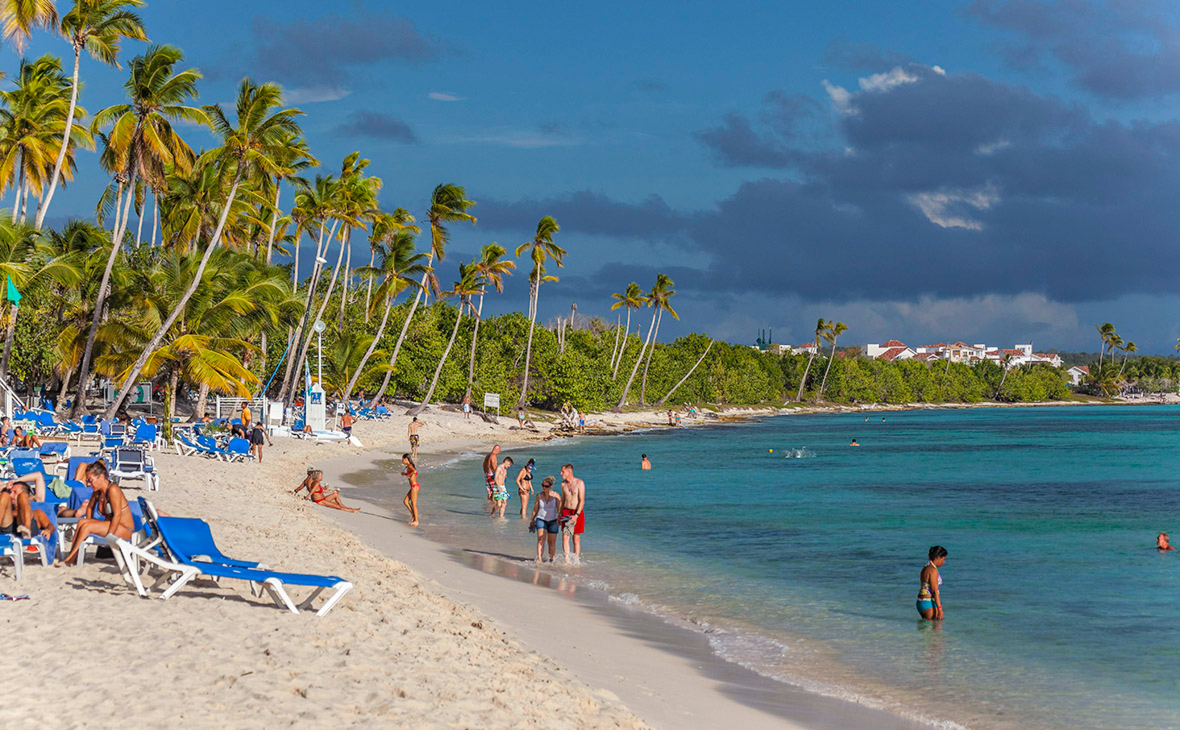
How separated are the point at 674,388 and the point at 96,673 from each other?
296 ft

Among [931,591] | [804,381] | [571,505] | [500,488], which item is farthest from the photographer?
[804,381]

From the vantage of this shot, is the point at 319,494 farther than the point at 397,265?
No

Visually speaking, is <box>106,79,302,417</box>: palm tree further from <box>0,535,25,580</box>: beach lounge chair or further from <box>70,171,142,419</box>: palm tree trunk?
<box>0,535,25,580</box>: beach lounge chair

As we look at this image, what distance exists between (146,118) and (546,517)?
20.1 metres

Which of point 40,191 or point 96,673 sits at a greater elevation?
point 40,191

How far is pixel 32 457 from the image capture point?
14.4m

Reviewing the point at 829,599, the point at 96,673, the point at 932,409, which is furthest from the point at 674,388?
the point at 96,673

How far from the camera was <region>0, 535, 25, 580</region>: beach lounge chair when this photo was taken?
28.2ft

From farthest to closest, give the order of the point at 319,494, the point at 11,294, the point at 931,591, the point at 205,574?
the point at 11,294 < the point at 319,494 < the point at 931,591 < the point at 205,574

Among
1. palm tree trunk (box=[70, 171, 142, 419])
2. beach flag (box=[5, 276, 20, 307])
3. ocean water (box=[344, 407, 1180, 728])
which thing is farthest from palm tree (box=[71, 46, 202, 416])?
ocean water (box=[344, 407, 1180, 728])

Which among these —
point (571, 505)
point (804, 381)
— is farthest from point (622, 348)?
point (571, 505)

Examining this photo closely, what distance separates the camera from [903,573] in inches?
583

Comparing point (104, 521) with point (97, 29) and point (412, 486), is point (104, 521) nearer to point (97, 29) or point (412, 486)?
point (412, 486)

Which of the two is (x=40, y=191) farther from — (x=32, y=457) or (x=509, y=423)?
(x=509, y=423)
